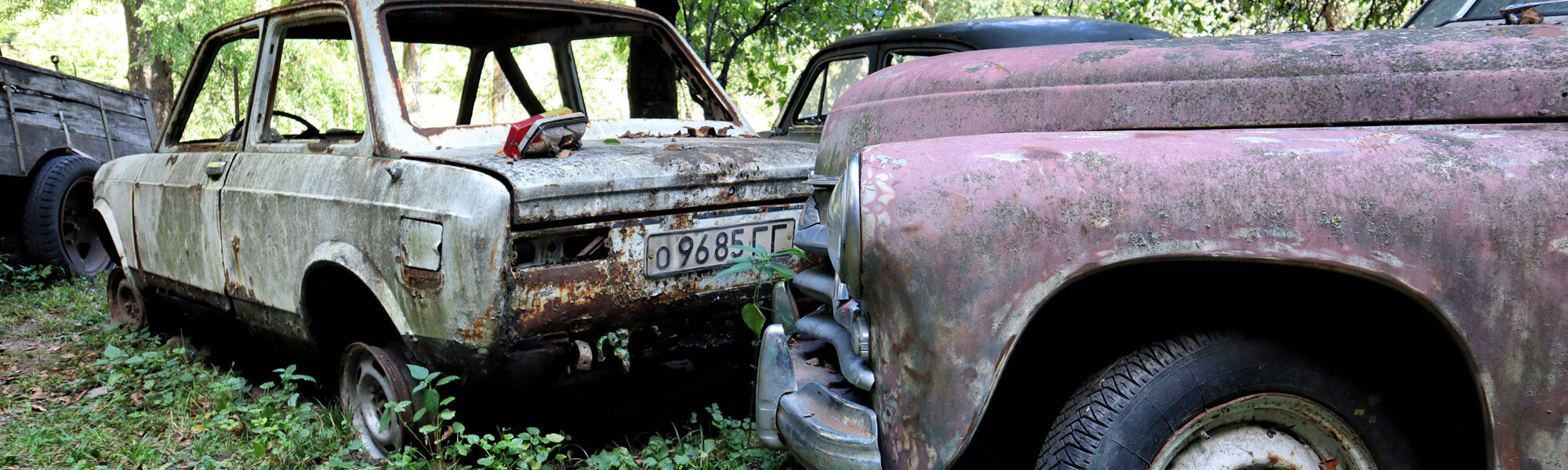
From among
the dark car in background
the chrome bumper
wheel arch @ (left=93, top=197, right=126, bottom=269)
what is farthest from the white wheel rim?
the dark car in background

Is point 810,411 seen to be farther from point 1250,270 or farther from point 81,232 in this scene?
point 81,232

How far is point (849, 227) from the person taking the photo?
1.73 metres

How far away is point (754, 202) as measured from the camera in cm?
306

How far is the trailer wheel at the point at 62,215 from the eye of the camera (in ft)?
21.9

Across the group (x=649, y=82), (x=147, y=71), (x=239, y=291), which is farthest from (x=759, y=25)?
(x=147, y=71)

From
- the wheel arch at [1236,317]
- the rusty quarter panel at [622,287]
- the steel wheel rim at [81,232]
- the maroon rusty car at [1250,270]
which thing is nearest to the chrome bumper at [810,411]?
the maroon rusty car at [1250,270]

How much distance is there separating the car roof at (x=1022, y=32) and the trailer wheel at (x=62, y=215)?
18.2 feet

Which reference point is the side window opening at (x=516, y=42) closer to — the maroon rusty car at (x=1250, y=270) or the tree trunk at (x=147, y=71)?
the maroon rusty car at (x=1250, y=270)

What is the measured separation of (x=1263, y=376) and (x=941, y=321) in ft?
1.86

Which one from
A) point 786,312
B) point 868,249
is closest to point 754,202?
point 786,312

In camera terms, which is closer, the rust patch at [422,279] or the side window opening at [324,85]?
the rust patch at [422,279]

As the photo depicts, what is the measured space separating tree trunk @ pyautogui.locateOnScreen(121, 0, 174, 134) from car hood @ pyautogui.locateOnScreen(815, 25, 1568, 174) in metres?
13.6

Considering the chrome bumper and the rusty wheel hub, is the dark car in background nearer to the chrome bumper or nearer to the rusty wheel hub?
the chrome bumper

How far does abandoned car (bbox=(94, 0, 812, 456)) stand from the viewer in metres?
2.65
